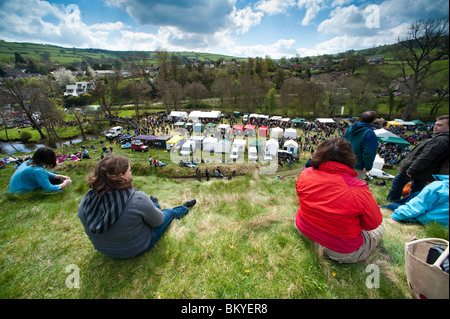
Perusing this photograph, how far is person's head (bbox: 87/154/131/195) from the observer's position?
2.24 meters

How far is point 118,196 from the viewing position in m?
2.27

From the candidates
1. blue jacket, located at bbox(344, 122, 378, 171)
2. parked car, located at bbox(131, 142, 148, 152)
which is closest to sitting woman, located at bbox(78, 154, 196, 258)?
blue jacket, located at bbox(344, 122, 378, 171)

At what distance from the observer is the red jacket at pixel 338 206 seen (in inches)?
87.0

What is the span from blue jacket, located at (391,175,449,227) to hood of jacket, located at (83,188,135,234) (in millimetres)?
4482

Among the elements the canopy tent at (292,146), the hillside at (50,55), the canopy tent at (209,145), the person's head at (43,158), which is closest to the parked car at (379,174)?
the canopy tent at (292,146)

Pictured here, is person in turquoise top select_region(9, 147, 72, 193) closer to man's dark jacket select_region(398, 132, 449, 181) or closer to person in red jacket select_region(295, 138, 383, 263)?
person in red jacket select_region(295, 138, 383, 263)

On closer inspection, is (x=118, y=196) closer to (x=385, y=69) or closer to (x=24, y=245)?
(x=24, y=245)

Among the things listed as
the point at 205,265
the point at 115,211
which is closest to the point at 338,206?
the point at 205,265

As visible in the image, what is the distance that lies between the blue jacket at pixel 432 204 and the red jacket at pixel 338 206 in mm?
1310

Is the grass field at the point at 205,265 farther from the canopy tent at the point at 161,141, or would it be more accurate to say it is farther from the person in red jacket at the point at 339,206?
the canopy tent at the point at 161,141

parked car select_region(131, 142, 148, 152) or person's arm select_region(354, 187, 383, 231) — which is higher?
person's arm select_region(354, 187, 383, 231)

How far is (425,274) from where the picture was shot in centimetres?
168
